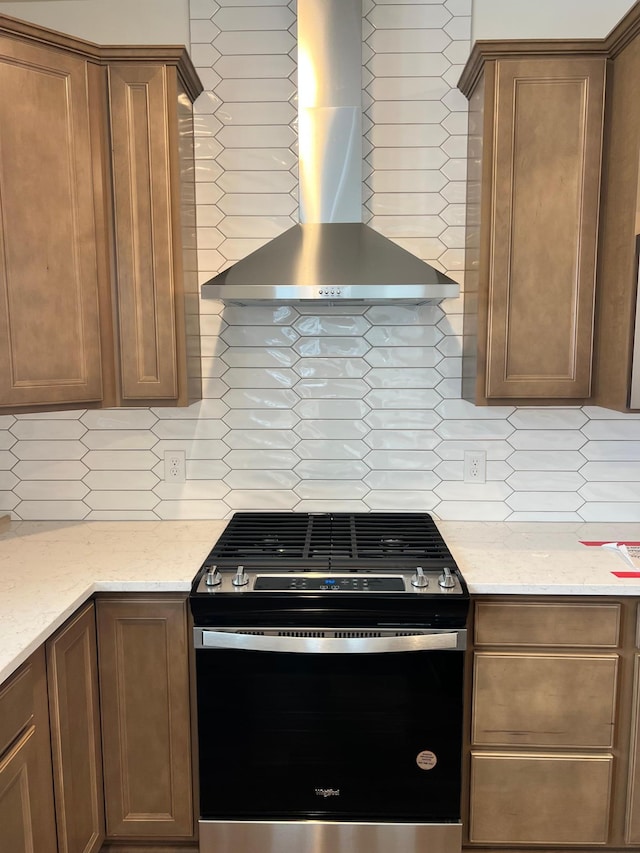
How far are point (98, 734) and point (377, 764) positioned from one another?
2.67 feet

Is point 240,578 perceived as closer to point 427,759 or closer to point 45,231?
point 427,759

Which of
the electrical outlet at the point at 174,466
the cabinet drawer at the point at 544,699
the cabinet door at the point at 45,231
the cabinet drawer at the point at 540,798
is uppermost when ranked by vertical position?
the cabinet door at the point at 45,231

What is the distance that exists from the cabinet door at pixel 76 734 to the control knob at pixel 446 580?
999mm

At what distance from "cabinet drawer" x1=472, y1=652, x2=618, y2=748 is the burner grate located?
364 millimetres

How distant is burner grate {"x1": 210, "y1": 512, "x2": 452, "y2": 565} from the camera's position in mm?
1919

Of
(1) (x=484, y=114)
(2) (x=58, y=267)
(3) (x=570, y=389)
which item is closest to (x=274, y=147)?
(1) (x=484, y=114)

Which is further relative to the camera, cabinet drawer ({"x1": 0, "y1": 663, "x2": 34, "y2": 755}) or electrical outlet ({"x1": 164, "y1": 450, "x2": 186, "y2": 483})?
electrical outlet ({"x1": 164, "y1": 450, "x2": 186, "y2": 483})

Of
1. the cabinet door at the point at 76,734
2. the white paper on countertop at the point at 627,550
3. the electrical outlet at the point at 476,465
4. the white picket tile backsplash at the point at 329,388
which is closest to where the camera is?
the cabinet door at the point at 76,734

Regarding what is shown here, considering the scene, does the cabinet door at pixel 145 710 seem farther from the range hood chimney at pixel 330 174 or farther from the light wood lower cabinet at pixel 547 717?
the range hood chimney at pixel 330 174

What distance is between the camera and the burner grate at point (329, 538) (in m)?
1.92

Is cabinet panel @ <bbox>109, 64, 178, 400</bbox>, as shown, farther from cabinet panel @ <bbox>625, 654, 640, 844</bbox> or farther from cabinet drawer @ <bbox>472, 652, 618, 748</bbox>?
cabinet panel @ <bbox>625, 654, 640, 844</bbox>

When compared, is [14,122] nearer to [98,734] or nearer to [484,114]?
[484,114]

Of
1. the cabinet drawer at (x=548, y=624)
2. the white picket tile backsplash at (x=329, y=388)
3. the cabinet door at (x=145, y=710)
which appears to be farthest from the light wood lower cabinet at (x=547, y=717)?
the cabinet door at (x=145, y=710)

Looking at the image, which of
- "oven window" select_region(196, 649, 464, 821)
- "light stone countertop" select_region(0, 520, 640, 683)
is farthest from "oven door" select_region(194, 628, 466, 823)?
"light stone countertop" select_region(0, 520, 640, 683)
